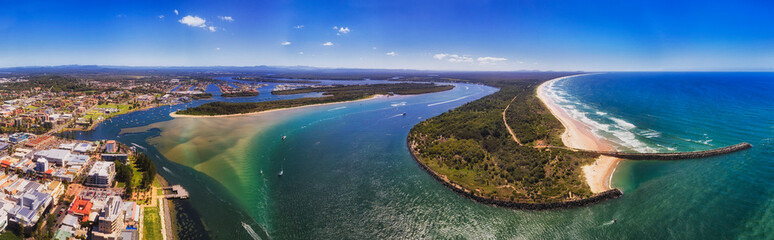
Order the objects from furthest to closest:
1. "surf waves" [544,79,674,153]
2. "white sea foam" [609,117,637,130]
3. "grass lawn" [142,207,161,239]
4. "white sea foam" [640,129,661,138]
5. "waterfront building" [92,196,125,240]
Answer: "white sea foam" [609,117,637,130]
"white sea foam" [640,129,661,138]
"surf waves" [544,79,674,153]
"grass lawn" [142,207,161,239]
"waterfront building" [92,196,125,240]

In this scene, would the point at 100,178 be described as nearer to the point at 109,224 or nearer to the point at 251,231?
the point at 109,224

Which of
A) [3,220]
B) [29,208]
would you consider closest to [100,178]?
[29,208]

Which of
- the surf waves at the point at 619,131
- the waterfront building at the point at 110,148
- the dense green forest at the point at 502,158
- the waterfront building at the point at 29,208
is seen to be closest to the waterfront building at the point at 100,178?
the waterfront building at the point at 29,208

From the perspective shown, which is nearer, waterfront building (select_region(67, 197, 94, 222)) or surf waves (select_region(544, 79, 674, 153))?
waterfront building (select_region(67, 197, 94, 222))

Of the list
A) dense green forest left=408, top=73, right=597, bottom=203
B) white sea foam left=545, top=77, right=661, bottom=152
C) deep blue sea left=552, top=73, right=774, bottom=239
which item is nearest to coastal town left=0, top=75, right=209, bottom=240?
dense green forest left=408, top=73, right=597, bottom=203

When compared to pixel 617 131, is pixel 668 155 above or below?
below

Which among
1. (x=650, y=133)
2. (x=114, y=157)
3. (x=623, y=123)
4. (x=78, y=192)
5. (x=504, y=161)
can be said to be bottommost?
(x=78, y=192)

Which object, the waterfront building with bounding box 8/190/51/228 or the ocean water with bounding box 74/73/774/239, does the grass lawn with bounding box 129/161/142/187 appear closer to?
the ocean water with bounding box 74/73/774/239
